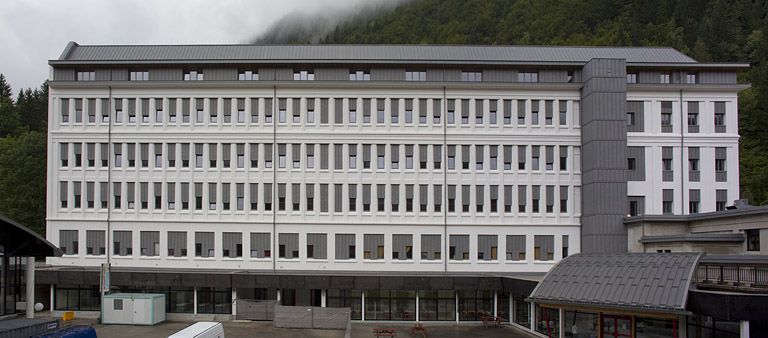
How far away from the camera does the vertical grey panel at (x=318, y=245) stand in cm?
4697

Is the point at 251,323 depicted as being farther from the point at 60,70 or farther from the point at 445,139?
the point at 60,70

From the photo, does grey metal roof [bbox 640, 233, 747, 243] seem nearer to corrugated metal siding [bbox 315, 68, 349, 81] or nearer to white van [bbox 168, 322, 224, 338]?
corrugated metal siding [bbox 315, 68, 349, 81]

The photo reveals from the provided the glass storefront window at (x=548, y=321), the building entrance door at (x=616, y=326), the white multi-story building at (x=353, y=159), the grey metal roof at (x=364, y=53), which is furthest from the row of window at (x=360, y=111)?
the building entrance door at (x=616, y=326)

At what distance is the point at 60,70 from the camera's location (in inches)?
1897

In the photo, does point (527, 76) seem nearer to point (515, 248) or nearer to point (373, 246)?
point (515, 248)

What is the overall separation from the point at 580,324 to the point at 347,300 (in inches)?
716

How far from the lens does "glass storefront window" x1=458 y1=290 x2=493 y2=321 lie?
1671 inches

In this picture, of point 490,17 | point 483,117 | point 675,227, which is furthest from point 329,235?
point 490,17

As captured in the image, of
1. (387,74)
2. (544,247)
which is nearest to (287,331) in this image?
(387,74)

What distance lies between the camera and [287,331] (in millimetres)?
37250

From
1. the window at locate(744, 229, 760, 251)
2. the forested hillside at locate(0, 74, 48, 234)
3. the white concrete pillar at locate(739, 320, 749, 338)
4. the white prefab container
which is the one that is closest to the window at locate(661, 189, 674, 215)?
the window at locate(744, 229, 760, 251)

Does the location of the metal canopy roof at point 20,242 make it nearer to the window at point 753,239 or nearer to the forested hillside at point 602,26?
the window at point 753,239

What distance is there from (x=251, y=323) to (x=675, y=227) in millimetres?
27893

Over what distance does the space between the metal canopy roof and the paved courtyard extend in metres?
5.76
